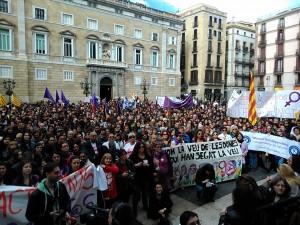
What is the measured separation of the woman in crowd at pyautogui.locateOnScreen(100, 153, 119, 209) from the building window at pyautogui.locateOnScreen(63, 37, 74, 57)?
2728 centimetres

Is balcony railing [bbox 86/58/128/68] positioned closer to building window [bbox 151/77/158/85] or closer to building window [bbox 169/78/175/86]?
building window [bbox 151/77/158/85]

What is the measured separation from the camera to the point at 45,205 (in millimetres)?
2840

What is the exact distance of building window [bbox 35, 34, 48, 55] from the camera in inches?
1049

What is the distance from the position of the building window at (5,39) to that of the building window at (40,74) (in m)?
3.56

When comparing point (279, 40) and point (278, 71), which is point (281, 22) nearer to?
point (279, 40)

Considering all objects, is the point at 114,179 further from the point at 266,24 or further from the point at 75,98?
the point at 266,24

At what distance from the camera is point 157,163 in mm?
5094

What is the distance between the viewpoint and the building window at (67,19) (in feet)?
92.2

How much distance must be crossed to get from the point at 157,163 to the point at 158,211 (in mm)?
1061

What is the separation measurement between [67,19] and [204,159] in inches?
1111

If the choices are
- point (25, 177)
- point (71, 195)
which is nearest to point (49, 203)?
point (71, 195)

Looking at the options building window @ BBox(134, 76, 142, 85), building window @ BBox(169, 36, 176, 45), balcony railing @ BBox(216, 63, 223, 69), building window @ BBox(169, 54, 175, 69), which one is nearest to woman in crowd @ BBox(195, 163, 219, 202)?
building window @ BBox(134, 76, 142, 85)

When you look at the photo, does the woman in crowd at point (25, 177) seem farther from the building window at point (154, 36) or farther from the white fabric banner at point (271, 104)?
the building window at point (154, 36)

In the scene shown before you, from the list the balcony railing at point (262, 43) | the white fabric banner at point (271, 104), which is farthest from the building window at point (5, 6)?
the balcony railing at point (262, 43)
